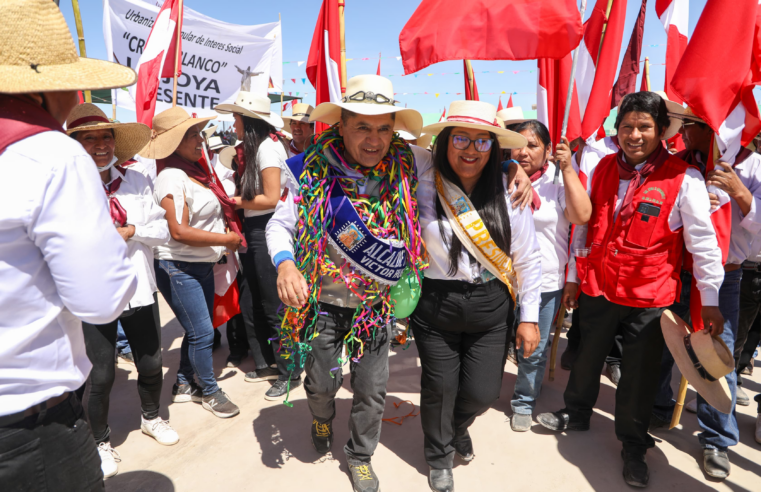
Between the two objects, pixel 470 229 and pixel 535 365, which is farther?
pixel 535 365

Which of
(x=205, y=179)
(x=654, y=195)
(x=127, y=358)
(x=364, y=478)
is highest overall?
(x=654, y=195)

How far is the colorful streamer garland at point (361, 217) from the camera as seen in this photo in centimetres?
228

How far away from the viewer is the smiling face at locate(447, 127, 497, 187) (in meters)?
2.33

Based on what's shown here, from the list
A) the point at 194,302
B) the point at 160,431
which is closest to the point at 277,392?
the point at 160,431

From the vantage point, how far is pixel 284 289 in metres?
2.11

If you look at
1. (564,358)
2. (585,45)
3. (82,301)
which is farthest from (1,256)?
(564,358)

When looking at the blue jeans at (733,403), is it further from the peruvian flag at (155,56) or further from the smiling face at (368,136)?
the peruvian flag at (155,56)

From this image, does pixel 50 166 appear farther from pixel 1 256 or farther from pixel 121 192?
pixel 121 192

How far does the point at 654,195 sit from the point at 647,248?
28 centimetres

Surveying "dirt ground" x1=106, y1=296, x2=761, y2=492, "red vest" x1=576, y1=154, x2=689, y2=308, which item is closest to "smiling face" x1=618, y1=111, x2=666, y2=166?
"red vest" x1=576, y1=154, x2=689, y2=308

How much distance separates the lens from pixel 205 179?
329cm

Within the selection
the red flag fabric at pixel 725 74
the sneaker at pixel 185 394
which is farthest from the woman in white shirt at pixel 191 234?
the red flag fabric at pixel 725 74

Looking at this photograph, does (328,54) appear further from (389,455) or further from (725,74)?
(389,455)

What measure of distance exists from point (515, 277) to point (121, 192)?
231 cm
